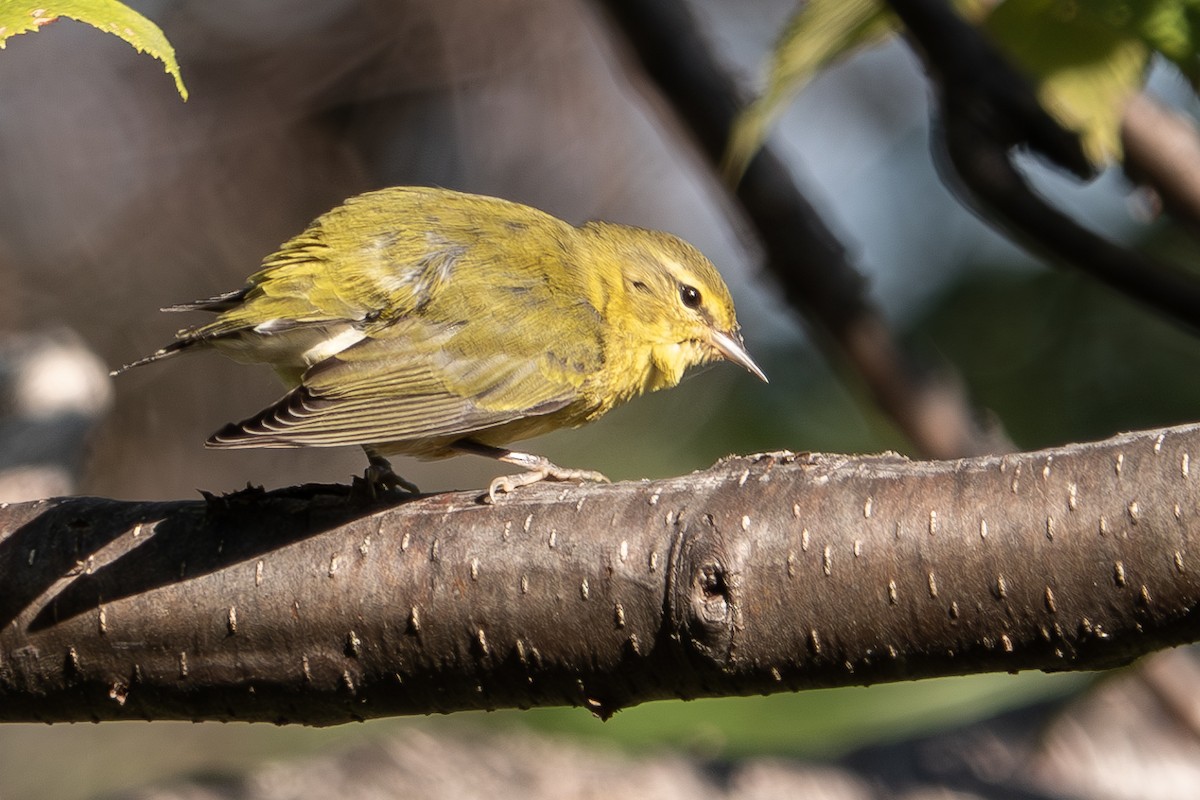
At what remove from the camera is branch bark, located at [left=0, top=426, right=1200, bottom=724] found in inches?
86.1

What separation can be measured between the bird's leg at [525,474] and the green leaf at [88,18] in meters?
1.28

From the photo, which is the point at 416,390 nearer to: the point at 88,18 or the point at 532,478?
the point at 532,478

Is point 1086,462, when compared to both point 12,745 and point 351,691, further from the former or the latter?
point 12,745

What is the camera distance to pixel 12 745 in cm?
769

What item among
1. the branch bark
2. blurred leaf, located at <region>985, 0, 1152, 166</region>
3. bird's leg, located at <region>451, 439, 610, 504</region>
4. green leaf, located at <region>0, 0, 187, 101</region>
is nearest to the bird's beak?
bird's leg, located at <region>451, 439, 610, 504</region>

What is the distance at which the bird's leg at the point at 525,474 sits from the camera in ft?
10.7

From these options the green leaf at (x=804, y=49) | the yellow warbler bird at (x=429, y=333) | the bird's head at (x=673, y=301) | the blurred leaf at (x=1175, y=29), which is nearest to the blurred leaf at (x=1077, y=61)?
the blurred leaf at (x=1175, y=29)

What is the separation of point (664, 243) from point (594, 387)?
95 cm

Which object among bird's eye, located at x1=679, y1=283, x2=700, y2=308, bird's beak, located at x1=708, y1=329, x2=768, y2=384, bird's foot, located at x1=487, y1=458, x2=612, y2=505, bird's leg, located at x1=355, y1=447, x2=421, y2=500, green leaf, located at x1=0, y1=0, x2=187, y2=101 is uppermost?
green leaf, located at x1=0, y1=0, x2=187, y2=101

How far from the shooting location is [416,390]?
3.83 metres

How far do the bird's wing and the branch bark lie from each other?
0.33 m

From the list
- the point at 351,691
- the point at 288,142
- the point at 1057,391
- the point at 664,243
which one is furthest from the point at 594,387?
the point at 288,142

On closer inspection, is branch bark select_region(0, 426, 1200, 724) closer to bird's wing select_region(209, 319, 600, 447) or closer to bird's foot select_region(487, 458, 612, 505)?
bird's foot select_region(487, 458, 612, 505)

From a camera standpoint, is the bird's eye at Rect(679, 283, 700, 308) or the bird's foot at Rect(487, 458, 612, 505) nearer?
the bird's foot at Rect(487, 458, 612, 505)
